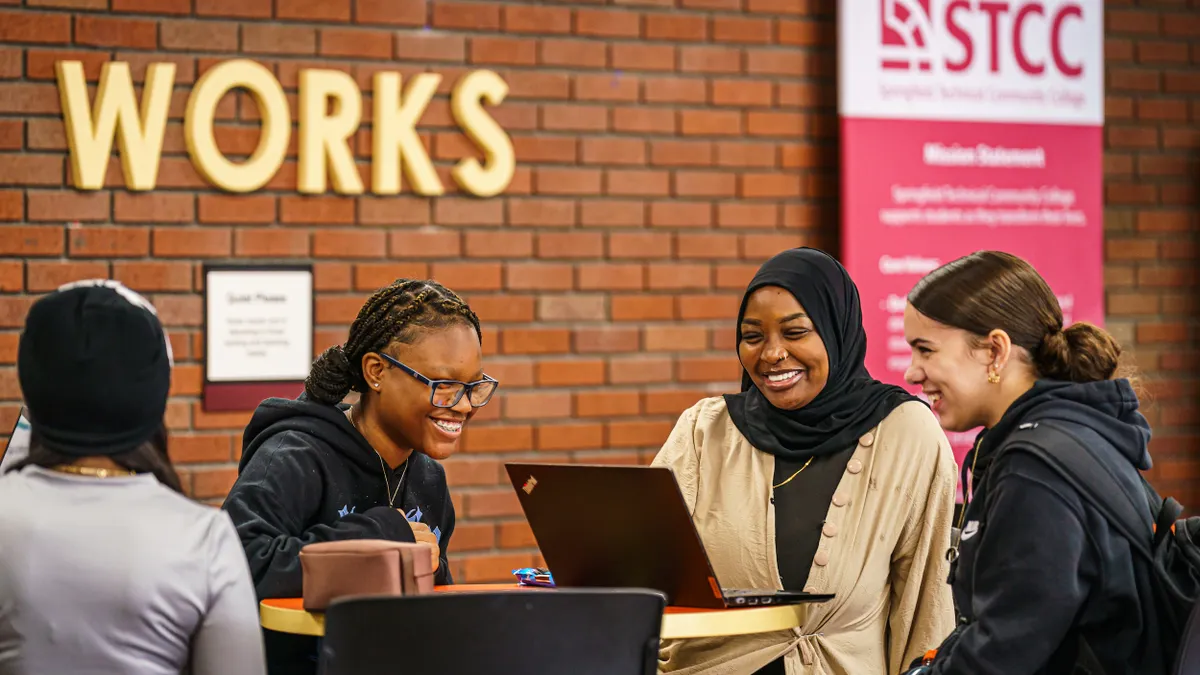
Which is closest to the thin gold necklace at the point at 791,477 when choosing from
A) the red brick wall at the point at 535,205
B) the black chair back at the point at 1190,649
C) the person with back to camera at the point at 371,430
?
the person with back to camera at the point at 371,430

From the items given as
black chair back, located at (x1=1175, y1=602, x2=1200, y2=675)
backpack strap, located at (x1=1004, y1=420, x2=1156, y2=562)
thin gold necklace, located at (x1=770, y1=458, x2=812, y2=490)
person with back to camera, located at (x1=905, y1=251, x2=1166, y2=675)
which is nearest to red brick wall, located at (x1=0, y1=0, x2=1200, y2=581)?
thin gold necklace, located at (x1=770, y1=458, x2=812, y2=490)

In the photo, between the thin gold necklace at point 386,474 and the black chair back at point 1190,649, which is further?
the thin gold necklace at point 386,474

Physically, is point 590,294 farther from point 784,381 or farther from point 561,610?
point 561,610

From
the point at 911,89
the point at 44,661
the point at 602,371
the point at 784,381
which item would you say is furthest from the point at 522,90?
the point at 44,661

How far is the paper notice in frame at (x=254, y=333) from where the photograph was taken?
4.09 m

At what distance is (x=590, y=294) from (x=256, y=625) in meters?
2.79

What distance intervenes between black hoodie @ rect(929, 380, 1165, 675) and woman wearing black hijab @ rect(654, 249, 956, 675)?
533mm

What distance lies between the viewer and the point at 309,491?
2541mm

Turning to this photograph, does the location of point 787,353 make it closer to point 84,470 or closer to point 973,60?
point 84,470

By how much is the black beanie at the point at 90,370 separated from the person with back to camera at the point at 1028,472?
123 cm

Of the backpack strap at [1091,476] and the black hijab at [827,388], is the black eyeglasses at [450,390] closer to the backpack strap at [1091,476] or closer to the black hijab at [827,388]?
the black hijab at [827,388]

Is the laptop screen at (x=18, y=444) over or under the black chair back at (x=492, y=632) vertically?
over

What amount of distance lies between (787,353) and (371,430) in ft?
2.83

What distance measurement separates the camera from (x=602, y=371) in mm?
4477
